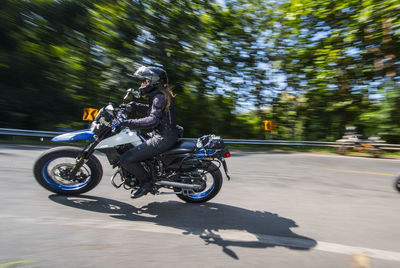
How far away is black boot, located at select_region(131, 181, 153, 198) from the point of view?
4233 mm

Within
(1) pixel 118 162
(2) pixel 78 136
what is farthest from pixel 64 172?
(1) pixel 118 162

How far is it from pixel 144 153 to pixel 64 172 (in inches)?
48.3

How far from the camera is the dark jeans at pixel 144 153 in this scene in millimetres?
4230

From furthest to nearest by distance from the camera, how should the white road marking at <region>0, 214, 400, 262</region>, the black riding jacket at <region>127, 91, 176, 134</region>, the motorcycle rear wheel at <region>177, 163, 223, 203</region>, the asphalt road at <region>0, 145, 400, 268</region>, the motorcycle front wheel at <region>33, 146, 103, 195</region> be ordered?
the motorcycle rear wheel at <region>177, 163, 223, 203</region> → the motorcycle front wheel at <region>33, 146, 103, 195</region> → the black riding jacket at <region>127, 91, 176, 134</region> → the white road marking at <region>0, 214, 400, 262</region> → the asphalt road at <region>0, 145, 400, 268</region>

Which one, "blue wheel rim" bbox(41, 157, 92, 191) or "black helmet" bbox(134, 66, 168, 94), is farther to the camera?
"blue wheel rim" bbox(41, 157, 92, 191)

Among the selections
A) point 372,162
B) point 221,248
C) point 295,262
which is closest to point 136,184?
point 221,248

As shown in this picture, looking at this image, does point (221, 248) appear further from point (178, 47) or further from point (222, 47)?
point (222, 47)

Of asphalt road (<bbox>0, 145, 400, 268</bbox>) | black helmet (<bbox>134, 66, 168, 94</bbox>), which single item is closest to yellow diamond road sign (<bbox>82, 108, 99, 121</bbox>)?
asphalt road (<bbox>0, 145, 400, 268</bbox>)

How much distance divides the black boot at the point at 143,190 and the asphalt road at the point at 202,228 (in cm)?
25

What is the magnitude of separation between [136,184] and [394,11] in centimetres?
1675

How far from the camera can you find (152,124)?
13.8ft

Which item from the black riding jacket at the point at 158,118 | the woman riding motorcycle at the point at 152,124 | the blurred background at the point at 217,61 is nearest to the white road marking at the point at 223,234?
the woman riding motorcycle at the point at 152,124

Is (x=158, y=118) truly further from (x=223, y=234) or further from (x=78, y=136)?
→ (x=223, y=234)

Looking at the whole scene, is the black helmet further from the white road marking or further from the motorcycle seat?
the white road marking
